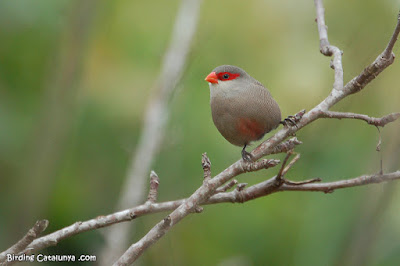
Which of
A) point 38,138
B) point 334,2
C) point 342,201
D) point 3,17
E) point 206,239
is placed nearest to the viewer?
point 38,138

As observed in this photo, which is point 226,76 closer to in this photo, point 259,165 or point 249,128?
point 249,128

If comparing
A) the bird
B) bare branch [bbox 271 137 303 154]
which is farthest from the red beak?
bare branch [bbox 271 137 303 154]

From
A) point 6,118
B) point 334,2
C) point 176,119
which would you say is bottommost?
point 176,119

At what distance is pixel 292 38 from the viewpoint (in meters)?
6.38

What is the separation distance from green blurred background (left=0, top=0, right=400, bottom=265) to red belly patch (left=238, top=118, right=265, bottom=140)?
4.00 feet

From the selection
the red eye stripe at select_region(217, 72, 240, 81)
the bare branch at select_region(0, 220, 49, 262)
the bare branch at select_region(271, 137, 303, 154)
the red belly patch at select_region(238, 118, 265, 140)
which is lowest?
the bare branch at select_region(0, 220, 49, 262)

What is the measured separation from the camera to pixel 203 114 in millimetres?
5926

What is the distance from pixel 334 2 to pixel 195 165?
8.07 feet

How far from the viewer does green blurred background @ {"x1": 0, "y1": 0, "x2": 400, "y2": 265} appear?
5.20m

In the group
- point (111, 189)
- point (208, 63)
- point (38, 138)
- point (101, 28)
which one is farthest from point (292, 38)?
point (38, 138)

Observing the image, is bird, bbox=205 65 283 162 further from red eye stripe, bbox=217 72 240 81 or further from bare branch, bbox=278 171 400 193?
bare branch, bbox=278 171 400 193

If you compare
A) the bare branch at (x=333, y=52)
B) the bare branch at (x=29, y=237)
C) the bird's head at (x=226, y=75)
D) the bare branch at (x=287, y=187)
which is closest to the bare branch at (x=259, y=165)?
the bare branch at (x=287, y=187)

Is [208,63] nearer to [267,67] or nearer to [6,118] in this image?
[267,67]

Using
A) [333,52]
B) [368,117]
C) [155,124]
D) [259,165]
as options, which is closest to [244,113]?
[333,52]
